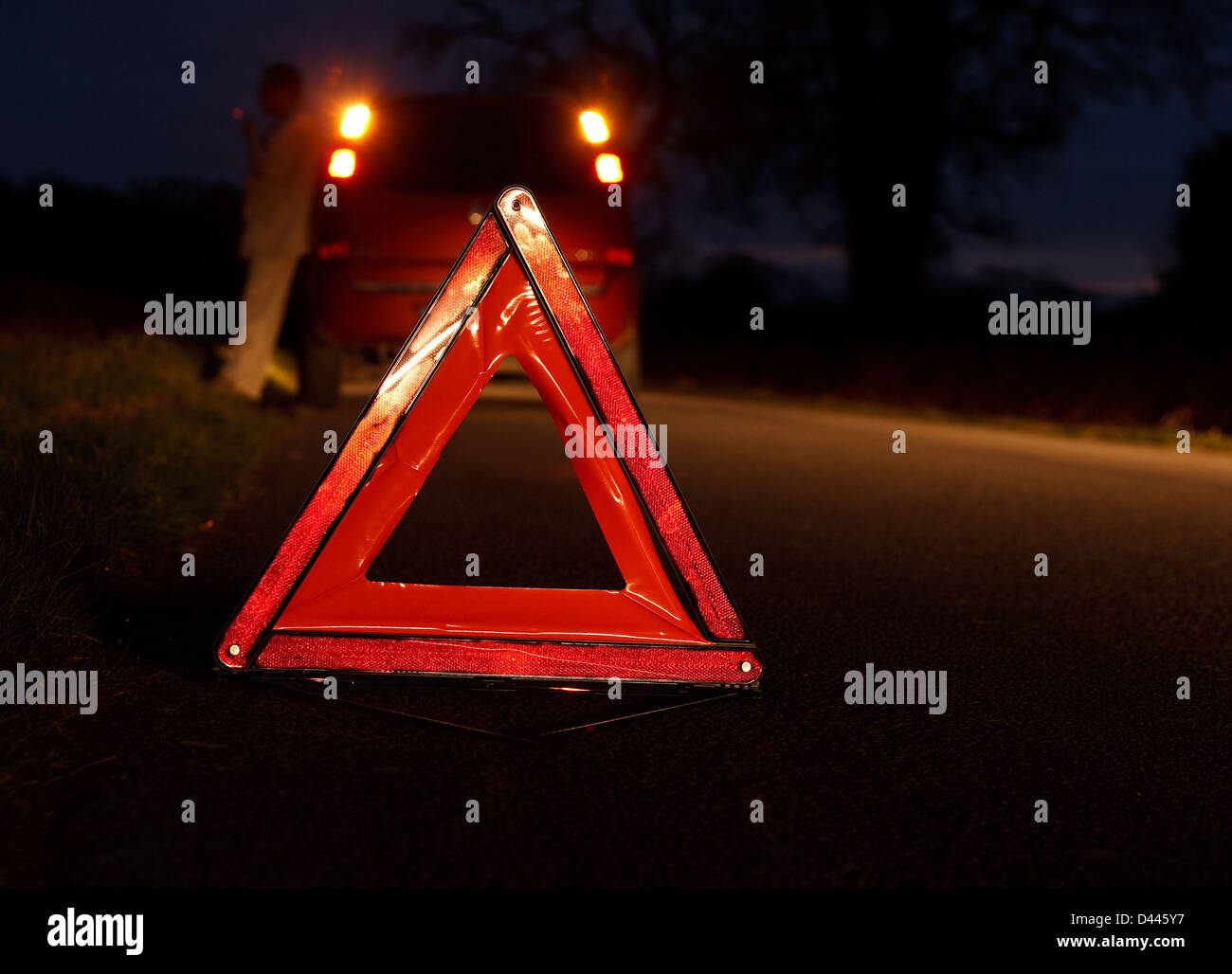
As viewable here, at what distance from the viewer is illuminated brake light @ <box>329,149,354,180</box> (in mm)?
9766

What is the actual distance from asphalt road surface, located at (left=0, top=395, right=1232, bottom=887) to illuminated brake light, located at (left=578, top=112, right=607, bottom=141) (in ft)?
14.4

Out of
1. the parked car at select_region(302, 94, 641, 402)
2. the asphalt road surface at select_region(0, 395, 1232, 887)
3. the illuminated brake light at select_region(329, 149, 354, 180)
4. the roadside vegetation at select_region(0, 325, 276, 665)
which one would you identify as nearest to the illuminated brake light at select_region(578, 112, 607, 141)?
the parked car at select_region(302, 94, 641, 402)

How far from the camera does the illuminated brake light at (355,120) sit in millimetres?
9867

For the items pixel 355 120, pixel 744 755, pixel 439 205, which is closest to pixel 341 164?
pixel 355 120

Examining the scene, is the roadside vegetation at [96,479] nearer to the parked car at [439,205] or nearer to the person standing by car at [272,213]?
the person standing by car at [272,213]

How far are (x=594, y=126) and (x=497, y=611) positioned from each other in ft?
21.6

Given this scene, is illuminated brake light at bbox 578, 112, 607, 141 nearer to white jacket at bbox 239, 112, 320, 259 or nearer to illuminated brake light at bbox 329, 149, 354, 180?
illuminated brake light at bbox 329, 149, 354, 180

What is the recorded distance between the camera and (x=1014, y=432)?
13.6 metres

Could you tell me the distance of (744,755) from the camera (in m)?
3.45

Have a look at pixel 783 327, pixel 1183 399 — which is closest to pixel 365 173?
pixel 1183 399

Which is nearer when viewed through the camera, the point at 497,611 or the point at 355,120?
the point at 497,611

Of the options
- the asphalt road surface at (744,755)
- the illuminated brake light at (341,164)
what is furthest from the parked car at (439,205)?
the asphalt road surface at (744,755)

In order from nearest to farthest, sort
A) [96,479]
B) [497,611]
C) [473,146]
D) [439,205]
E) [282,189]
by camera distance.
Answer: [497,611], [96,479], [439,205], [473,146], [282,189]

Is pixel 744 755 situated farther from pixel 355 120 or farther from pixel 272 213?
pixel 272 213
